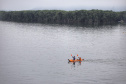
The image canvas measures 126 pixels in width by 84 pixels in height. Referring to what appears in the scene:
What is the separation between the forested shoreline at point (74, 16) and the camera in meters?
152

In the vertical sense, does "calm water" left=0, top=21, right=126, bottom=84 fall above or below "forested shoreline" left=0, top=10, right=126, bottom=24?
below

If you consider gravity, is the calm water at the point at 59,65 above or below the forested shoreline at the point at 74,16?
below

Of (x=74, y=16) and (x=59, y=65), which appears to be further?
(x=74, y=16)

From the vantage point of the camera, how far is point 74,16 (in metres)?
154

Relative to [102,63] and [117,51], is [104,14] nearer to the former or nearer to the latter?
[117,51]

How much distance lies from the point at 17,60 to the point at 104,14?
10844 centimetres

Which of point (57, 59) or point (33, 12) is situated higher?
point (33, 12)

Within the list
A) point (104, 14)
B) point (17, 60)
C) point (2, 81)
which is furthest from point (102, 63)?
point (104, 14)

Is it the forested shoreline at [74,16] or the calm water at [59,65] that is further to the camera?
the forested shoreline at [74,16]

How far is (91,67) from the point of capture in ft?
158

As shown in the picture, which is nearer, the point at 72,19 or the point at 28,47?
the point at 28,47

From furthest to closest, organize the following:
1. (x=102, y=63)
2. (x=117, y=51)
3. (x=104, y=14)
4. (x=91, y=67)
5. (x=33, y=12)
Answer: (x=33, y=12) < (x=104, y=14) < (x=117, y=51) < (x=102, y=63) < (x=91, y=67)

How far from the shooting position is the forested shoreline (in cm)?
15175

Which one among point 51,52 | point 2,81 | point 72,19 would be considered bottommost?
point 2,81
